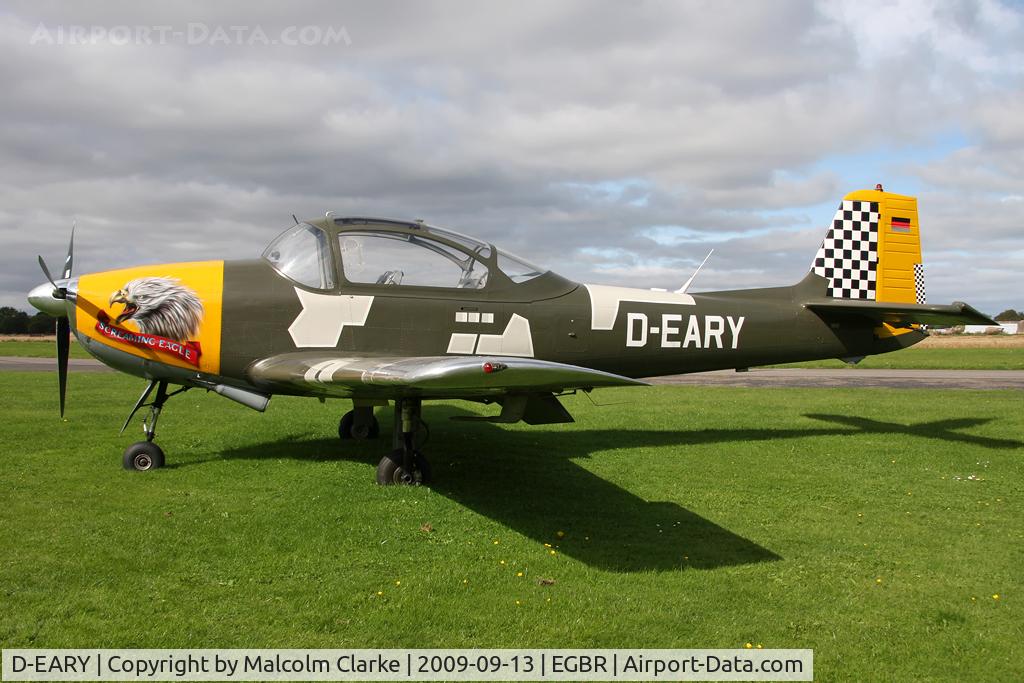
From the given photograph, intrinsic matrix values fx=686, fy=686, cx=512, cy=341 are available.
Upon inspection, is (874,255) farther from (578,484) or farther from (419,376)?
(419,376)

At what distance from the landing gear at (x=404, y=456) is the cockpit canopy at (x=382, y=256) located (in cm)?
136

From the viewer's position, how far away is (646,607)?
3.89 metres

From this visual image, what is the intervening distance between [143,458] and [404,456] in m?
2.72

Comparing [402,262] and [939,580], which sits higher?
[402,262]

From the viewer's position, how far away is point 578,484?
6680 mm

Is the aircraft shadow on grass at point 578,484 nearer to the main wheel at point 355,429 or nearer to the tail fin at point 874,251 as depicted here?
the main wheel at point 355,429

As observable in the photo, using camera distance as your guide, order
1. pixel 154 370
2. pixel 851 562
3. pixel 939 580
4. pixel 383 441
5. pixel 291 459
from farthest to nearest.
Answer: pixel 383 441 < pixel 291 459 < pixel 154 370 < pixel 851 562 < pixel 939 580

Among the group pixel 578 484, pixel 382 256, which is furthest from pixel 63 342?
pixel 578 484

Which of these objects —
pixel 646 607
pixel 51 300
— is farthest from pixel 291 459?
pixel 646 607

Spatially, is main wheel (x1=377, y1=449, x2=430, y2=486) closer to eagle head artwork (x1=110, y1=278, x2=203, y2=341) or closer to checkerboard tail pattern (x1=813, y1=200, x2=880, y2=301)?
eagle head artwork (x1=110, y1=278, x2=203, y2=341)

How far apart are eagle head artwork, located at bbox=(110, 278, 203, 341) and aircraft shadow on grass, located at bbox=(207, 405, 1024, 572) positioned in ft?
5.73

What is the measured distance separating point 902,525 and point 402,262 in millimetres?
5082

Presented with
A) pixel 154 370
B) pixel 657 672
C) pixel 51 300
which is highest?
pixel 51 300

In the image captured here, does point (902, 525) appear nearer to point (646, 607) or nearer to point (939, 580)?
point (939, 580)
